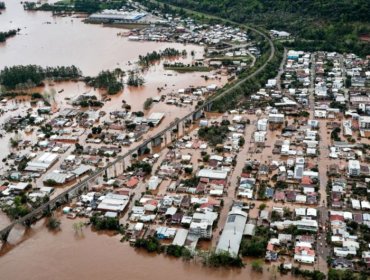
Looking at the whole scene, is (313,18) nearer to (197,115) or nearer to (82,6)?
(197,115)

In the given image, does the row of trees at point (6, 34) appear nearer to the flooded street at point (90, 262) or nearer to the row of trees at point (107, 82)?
the row of trees at point (107, 82)

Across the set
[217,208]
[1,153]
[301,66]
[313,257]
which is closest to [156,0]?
[301,66]

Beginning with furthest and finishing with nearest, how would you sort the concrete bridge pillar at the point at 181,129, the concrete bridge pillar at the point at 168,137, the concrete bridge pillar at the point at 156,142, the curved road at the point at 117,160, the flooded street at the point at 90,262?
the concrete bridge pillar at the point at 181,129
the concrete bridge pillar at the point at 168,137
the concrete bridge pillar at the point at 156,142
the curved road at the point at 117,160
the flooded street at the point at 90,262

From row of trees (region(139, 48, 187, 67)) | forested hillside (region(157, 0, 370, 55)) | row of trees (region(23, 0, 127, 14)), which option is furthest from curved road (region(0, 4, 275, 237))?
row of trees (region(23, 0, 127, 14))

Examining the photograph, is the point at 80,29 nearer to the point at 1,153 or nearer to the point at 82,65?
the point at 82,65

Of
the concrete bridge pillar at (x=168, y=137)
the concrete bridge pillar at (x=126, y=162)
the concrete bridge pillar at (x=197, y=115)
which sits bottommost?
the concrete bridge pillar at (x=126, y=162)

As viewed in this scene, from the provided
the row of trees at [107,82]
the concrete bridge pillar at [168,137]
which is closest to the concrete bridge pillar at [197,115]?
the concrete bridge pillar at [168,137]

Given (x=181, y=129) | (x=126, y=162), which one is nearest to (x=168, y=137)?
(x=181, y=129)
